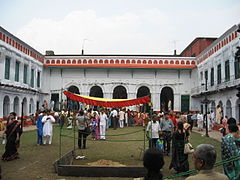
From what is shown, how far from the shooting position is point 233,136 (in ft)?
13.9

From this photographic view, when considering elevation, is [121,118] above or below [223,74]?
below

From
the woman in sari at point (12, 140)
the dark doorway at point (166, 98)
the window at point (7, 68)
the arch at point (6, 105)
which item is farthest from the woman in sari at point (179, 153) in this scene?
the dark doorway at point (166, 98)

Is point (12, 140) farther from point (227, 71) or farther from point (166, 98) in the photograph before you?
point (166, 98)

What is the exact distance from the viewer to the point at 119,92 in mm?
27891

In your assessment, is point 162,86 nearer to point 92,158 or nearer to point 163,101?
point 163,101

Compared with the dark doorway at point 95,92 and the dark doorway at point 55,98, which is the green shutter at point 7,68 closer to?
the dark doorway at point 55,98

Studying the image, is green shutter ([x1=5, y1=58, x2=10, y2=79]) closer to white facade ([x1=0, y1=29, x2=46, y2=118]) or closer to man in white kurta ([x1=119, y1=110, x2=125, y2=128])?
white facade ([x1=0, y1=29, x2=46, y2=118])

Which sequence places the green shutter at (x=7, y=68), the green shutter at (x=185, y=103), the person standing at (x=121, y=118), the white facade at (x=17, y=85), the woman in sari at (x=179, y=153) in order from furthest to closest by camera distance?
1. the green shutter at (x=185, y=103)
2. the person standing at (x=121, y=118)
3. the green shutter at (x=7, y=68)
4. the white facade at (x=17, y=85)
5. the woman in sari at (x=179, y=153)

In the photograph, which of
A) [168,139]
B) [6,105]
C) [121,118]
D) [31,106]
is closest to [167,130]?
[168,139]

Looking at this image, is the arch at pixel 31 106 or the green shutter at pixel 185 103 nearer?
the arch at pixel 31 106

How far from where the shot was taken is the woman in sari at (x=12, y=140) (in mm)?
8234

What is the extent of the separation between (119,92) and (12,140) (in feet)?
65.4

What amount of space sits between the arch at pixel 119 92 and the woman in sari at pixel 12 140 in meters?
19.4

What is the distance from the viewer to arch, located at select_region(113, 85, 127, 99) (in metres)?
27.7
